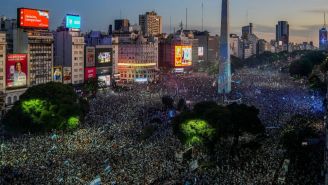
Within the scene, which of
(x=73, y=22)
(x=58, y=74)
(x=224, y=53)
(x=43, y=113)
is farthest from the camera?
(x=73, y=22)

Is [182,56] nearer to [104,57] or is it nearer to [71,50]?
[104,57]

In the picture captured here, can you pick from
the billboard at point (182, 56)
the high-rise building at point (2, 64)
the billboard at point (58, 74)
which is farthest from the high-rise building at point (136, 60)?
the high-rise building at point (2, 64)

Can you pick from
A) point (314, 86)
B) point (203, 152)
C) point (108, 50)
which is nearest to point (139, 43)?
point (108, 50)

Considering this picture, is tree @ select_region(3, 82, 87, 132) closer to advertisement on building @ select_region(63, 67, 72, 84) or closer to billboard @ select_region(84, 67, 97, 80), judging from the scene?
advertisement on building @ select_region(63, 67, 72, 84)

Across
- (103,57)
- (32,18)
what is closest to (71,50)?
(103,57)

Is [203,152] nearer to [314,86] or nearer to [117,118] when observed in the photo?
[117,118]

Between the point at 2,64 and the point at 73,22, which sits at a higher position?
the point at 73,22
